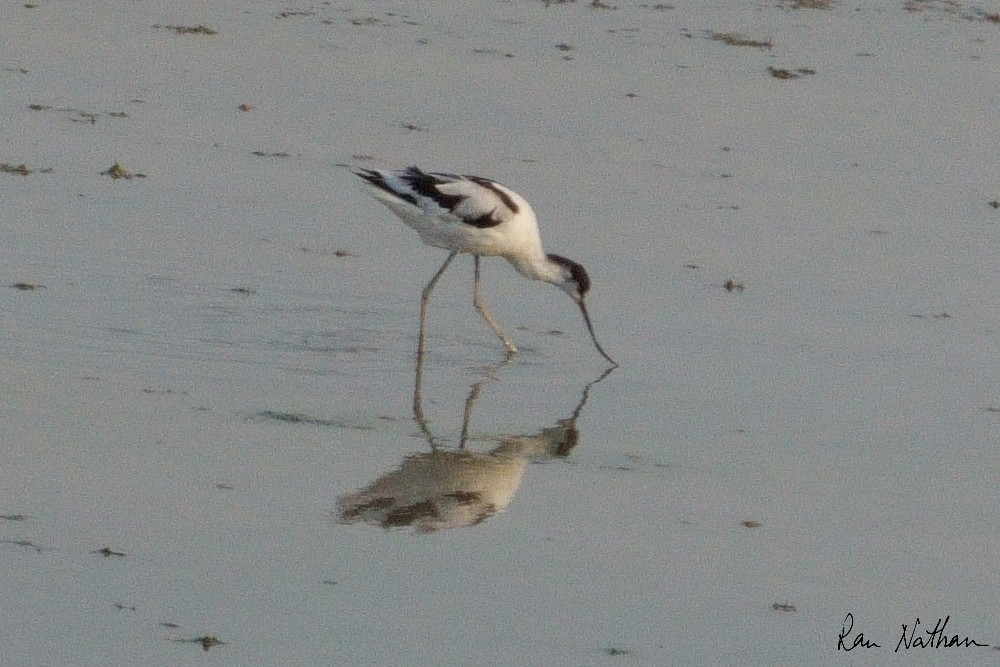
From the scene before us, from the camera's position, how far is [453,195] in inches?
378

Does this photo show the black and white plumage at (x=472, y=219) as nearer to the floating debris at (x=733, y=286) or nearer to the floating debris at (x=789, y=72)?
the floating debris at (x=733, y=286)

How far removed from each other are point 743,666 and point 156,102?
8.31 m

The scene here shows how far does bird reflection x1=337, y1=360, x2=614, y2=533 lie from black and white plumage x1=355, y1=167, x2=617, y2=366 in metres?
1.60

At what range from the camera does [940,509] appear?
23.8ft

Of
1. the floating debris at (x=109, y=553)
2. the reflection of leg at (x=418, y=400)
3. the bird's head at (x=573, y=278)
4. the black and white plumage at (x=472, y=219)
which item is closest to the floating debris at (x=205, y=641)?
the floating debris at (x=109, y=553)

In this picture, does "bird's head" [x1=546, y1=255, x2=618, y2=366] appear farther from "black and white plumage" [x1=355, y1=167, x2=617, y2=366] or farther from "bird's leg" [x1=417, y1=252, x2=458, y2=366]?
"bird's leg" [x1=417, y1=252, x2=458, y2=366]

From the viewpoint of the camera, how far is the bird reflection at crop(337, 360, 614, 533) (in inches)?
266

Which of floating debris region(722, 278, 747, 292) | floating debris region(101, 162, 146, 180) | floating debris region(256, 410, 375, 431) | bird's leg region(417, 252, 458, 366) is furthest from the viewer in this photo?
floating debris region(101, 162, 146, 180)

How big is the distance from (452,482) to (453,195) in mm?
2634

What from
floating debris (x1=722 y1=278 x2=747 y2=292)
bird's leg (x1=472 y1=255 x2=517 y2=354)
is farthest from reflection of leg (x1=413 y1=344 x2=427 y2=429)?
floating debris (x1=722 y1=278 x2=747 y2=292)

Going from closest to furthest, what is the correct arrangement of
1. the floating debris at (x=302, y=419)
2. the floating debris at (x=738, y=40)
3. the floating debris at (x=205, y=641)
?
the floating debris at (x=205, y=641), the floating debris at (x=302, y=419), the floating debris at (x=738, y=40)

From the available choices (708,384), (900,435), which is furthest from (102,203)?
(900,435)

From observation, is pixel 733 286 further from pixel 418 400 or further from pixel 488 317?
pixel 418 400

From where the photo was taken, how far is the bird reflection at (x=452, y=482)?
266 inches
